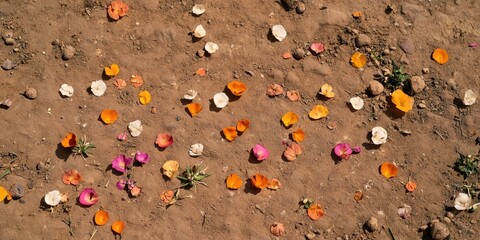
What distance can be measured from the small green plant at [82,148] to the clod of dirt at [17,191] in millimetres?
485

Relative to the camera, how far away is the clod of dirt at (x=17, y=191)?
382 cm

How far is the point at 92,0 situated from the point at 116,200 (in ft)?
5.92

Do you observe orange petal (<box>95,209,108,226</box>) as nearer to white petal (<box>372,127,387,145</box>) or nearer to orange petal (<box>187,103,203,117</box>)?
orange petal (<box>187,103,203,117</box>)

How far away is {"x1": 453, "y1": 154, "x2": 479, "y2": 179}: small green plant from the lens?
12.7ft

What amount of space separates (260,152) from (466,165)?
65.4 inches

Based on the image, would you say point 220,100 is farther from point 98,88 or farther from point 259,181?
point 98,88

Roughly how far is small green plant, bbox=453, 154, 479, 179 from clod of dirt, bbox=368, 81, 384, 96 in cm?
84

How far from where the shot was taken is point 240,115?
404cm

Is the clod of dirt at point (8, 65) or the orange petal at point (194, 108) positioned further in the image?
the clod of dirt at point (8, 65)

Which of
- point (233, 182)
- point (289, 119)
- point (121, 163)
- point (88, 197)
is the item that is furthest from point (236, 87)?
point (88, 197)

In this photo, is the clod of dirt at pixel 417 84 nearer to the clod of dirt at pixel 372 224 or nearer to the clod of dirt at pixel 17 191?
the clod of dirt at pixel 372 224

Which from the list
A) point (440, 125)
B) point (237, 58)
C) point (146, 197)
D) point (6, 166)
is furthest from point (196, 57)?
point (440, 125)

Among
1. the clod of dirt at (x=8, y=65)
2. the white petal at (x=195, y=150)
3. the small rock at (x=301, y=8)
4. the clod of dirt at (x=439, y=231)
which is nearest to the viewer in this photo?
the clod of dirt at (x=439, y=231)

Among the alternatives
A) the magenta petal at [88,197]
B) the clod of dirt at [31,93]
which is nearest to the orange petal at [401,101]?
the magenta petal at [88,197]
